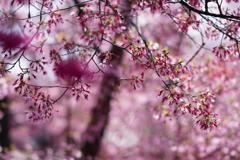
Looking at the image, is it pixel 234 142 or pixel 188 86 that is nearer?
pixel 188 86

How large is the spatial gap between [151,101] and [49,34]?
26.4ft

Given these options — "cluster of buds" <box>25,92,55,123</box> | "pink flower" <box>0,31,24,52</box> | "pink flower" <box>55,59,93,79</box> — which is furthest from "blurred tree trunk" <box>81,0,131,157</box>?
"cluster of buds" <box>25,92,55,123</box>

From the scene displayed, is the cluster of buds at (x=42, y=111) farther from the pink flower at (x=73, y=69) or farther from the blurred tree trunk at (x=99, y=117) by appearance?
the blurred tree trunk at (x=99, y=117)

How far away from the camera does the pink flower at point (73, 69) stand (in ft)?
11.9

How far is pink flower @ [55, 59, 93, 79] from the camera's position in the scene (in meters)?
3.64

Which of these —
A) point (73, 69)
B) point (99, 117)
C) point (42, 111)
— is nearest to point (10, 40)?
point (73, 69)

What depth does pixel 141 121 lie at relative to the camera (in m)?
11.7

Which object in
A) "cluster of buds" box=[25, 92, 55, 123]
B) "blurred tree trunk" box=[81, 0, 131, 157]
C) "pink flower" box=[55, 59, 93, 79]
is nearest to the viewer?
"cluster of buds" box=[25, 92, 55, 123]

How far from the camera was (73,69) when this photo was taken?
12.4 feet

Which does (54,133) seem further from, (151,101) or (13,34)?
(13,34)

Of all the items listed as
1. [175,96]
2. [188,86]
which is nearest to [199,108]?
[175,96]

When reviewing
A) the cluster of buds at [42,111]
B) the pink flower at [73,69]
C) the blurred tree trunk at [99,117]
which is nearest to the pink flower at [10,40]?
the pink flower at [73,69]

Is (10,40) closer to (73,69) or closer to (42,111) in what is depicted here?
(73,69)

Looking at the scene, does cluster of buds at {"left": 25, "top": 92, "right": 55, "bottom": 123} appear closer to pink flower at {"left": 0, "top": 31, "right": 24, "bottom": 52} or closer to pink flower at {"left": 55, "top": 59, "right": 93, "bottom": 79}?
pink flower at {"left": 55, "top": 59, "right": 93, "bottom": 79}
